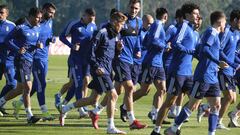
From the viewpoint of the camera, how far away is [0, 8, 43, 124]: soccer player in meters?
16.7

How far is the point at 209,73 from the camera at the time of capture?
45.3 ft

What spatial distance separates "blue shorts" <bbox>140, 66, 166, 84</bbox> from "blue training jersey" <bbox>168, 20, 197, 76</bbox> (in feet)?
5.71

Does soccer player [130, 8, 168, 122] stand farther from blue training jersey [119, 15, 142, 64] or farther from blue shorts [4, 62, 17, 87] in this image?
blue shorts [4, 62, 17, 87]

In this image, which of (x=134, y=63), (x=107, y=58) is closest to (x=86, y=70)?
(x=134, y=63)

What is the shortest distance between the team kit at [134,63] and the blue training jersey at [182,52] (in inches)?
Result: 0.7

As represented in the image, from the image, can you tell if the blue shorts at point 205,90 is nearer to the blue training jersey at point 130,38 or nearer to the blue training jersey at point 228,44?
the blue training jersey at point 228,44

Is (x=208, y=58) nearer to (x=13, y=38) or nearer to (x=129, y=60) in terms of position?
(x=129, y=60)

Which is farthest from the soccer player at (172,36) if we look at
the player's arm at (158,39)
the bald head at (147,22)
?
the bald head at (147,22)

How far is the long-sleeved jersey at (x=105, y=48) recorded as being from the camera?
14859 mm

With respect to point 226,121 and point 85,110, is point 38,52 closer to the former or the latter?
point 85,110

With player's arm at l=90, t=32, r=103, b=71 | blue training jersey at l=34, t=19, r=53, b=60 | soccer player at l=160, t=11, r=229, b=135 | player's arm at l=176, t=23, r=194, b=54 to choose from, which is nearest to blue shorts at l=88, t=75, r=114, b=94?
player's arm at l=90, t=32, r=103, b=71

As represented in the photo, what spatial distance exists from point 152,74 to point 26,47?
8.68 feet

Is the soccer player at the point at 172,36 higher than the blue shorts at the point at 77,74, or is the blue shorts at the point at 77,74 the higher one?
the soccer player at the point at 172,36

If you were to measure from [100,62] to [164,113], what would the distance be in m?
1.51
